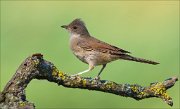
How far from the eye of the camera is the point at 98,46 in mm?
7520

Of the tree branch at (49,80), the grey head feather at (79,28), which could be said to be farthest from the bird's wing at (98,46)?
the tree branch at (49,80)

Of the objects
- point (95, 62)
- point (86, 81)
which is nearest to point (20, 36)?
point (95, 62)

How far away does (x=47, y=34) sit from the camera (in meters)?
13.5

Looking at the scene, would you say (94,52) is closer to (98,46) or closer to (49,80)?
(98,46)

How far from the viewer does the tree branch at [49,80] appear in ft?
14.3

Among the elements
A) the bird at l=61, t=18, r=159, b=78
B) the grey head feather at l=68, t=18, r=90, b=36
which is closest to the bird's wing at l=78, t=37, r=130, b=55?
the bird at l=61, t=18, r=159, b=78

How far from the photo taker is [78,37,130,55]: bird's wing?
23.8 feet

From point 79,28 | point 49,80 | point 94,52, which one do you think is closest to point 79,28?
point 79,28

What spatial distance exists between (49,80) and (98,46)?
2.82 m

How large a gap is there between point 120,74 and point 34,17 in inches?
197

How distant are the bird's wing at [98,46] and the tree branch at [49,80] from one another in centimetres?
212

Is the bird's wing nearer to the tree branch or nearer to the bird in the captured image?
the bird

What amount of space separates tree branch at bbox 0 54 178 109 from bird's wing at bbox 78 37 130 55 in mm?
2116

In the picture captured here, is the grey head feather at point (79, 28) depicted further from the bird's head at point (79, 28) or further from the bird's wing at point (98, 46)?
the bird's wing at point (98, 46)
